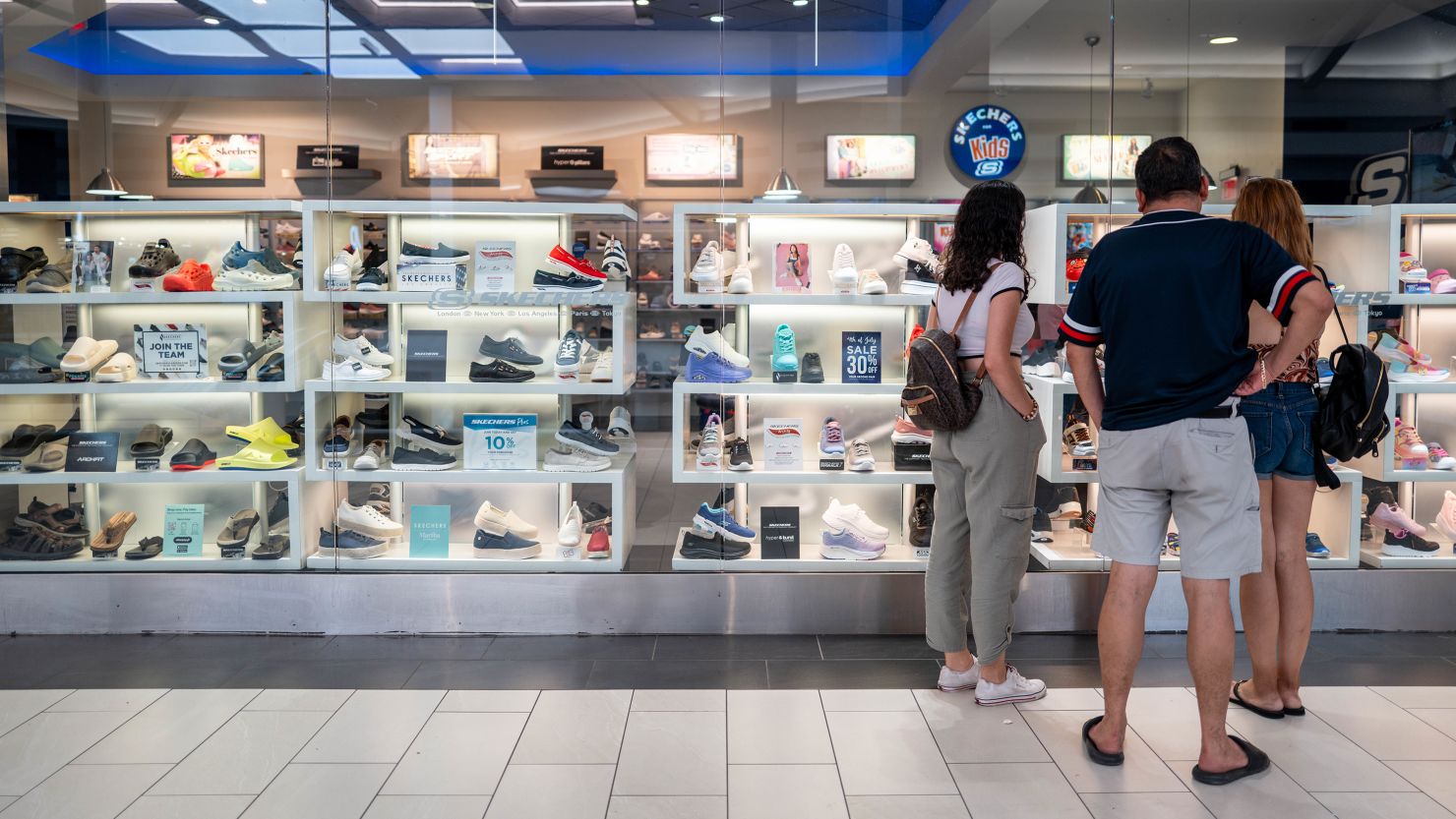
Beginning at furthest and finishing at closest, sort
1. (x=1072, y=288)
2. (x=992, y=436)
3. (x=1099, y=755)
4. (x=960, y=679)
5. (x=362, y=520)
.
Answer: (x=362, y=520), (x=1072, y=288), (x=960, y=679), (x=992, y=436), (x=1099, y=755)

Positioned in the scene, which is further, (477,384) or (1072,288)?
(477,384)

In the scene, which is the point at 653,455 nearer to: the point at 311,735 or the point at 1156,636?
the point at 311,735

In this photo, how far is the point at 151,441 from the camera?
4.32 metres

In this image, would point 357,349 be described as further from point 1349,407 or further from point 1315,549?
point 1315,549

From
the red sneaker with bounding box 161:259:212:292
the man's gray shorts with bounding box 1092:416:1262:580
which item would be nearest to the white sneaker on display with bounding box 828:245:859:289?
the man's gray shorts with bounding box 1092:416:1262:580

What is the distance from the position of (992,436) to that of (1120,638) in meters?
0.69

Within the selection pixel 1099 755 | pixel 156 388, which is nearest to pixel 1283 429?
pixel 1099 755

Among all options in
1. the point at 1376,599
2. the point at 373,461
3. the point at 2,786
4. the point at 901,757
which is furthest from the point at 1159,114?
the point at 2,786

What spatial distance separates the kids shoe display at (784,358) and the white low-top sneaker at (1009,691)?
150 centimetres

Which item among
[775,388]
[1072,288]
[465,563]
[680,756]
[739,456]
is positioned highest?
[1072,288]

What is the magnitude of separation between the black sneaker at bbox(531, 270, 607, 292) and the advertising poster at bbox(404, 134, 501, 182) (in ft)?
1.51

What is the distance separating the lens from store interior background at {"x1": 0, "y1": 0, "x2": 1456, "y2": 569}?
13.5ft

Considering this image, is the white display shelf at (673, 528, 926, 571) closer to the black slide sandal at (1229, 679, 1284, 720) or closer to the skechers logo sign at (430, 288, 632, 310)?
the skechers logo sign at (430, 288, 632, 310)

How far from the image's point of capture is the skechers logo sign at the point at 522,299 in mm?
4137
